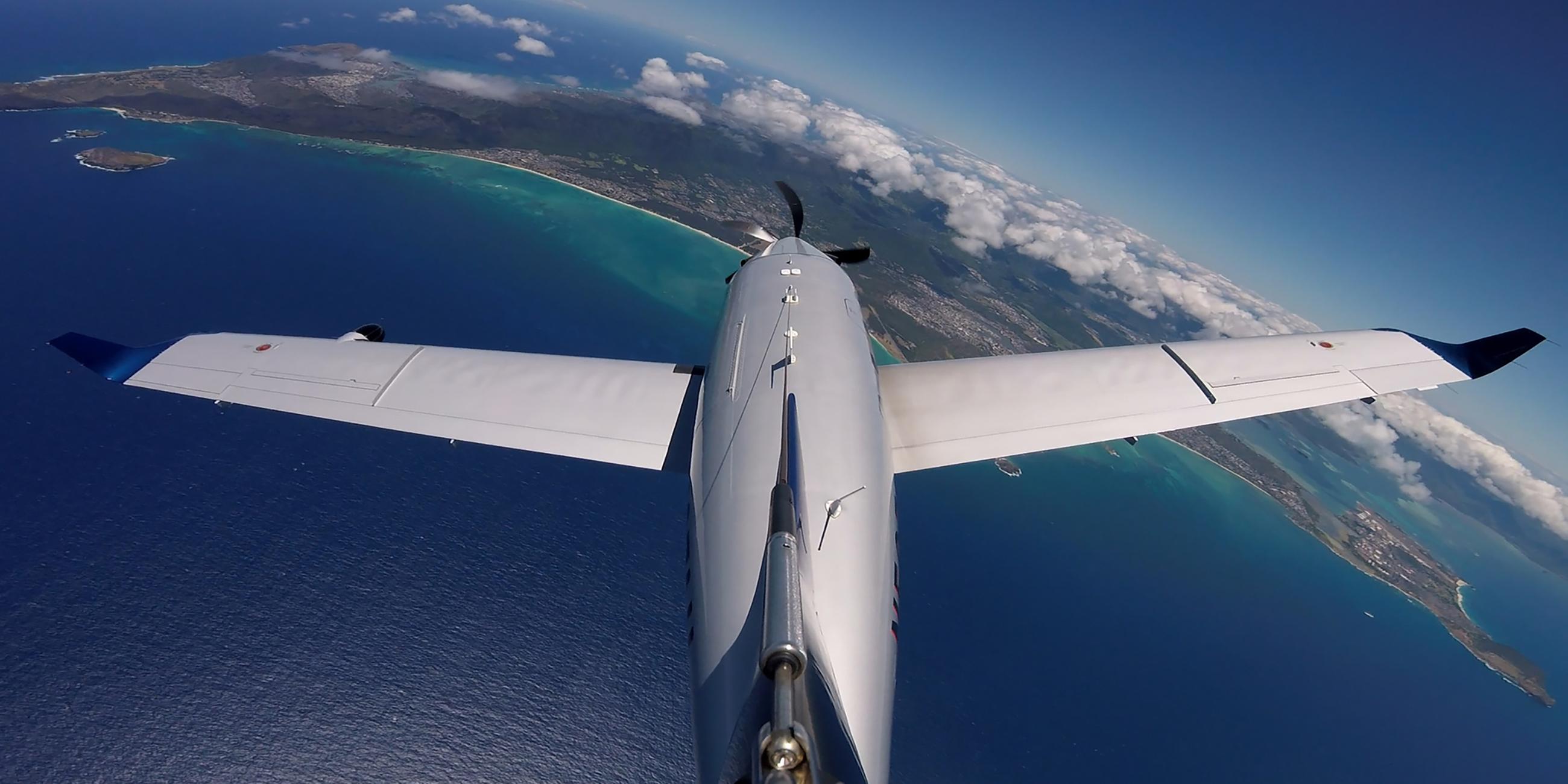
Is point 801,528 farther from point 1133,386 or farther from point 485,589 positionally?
point 485,589

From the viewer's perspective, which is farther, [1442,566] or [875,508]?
[1442,566]

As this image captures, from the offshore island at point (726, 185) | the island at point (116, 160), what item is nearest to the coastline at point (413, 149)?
the offshore island at point (726, 185)

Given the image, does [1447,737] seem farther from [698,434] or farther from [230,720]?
[230,720]

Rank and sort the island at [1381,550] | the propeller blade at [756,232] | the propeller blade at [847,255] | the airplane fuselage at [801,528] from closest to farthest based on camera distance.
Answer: the airplane fuselage at [801,528] < the propeller blade at [847,255] < the propeller blade at [756,232] < the island at [1381,550]

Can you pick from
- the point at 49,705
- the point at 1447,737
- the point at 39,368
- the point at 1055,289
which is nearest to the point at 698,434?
the point at 49,705

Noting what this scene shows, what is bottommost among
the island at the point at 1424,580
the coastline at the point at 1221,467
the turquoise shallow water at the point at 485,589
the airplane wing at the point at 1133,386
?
the turquoise shallow water at the point at 485,589

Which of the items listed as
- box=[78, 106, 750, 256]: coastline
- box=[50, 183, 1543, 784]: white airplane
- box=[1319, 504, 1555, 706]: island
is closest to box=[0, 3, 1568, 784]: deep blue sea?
Answer: box=[1319, 504, 1555, 706]: island

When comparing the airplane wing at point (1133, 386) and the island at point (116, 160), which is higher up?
the airplane wing at point (1133, 386)

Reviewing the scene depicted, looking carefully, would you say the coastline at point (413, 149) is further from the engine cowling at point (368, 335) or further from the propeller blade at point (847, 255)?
the engine cowling at point (368, 335)
